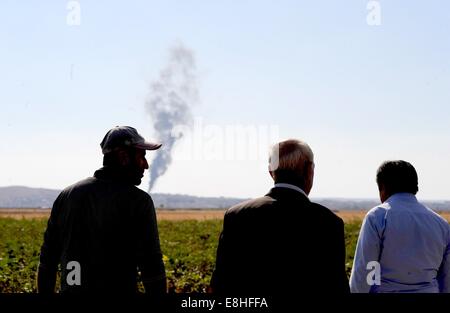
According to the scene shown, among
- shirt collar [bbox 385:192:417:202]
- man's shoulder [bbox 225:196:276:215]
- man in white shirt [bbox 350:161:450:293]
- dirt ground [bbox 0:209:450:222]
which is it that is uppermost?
man's shoulder [bbox 225:196:276:215]

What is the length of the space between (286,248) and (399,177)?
56.7 inches

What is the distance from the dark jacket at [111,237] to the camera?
4.06 m

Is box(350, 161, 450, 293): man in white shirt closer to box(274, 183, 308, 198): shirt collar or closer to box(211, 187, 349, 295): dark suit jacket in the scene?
box(211, 187, 349, 295): dark suit jacket

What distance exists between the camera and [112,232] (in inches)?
160

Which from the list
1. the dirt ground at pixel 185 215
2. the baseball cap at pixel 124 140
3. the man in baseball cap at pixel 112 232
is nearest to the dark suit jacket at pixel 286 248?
the man in baseball cap at pixel 112 232

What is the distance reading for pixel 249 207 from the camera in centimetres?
384

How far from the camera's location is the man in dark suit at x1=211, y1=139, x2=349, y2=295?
3.73 metres

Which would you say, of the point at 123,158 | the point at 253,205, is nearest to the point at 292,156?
the point at 253,205

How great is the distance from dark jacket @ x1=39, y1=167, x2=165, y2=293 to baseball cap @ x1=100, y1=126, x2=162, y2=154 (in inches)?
9.6

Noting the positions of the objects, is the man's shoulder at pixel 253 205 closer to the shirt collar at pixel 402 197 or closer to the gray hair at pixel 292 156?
the gray hair at pixel 292 156

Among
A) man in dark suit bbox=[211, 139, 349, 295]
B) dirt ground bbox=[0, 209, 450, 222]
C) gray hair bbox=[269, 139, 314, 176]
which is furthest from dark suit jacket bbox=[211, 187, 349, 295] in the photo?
dirt ground bbox=[0, 209, 450, 222]

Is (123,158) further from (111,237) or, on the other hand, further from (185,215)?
(185,215)
